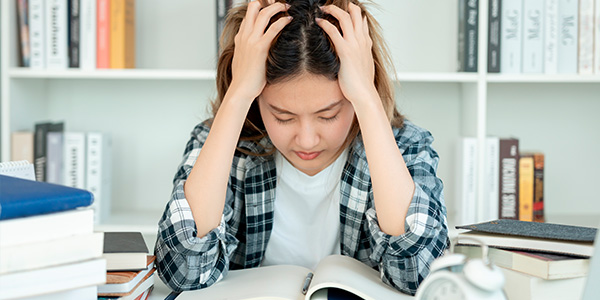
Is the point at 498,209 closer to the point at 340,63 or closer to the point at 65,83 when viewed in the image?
the point at 340,63

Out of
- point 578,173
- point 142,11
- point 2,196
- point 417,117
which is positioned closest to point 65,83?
point 142,11

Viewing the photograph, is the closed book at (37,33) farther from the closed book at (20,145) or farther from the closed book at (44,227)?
the closed book at (44,227)

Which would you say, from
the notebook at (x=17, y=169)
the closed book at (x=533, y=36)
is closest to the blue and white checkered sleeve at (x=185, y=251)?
the notebook at (x=17, y=169)

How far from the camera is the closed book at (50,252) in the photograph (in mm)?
595

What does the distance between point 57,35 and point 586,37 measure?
1.47 m

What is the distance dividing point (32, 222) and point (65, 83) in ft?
4.92

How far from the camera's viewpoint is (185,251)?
94 cm

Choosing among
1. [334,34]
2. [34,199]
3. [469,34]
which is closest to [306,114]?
[334,34]

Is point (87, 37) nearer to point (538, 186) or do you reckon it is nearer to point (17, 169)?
point (17, 169)

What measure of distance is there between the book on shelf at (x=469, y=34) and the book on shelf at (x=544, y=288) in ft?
3.68

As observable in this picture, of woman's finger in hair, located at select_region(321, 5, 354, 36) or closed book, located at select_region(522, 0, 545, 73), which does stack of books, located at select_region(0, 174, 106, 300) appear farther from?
closed book, located at select_region(522, 0, 545, 73)

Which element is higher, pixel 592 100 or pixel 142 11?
pixel 142 11

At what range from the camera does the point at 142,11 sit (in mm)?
1962

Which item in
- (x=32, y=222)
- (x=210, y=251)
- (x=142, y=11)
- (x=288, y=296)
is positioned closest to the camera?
(x=32, y=222)
